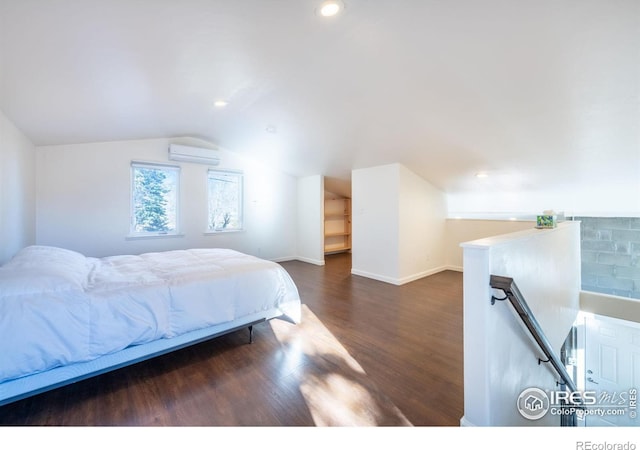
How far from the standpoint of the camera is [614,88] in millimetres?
2129

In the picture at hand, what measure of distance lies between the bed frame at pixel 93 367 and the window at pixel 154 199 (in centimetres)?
320

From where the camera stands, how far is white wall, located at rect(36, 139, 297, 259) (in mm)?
3812

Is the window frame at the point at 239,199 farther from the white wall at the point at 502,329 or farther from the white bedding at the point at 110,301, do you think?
the white wall at the point at 502,329

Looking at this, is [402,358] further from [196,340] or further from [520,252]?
[196,340]

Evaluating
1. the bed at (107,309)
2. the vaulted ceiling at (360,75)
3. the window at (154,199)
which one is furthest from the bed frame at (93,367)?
the window at (154,199)

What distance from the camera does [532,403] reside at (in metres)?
2.05

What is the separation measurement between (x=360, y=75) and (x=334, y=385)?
2573 millimetres

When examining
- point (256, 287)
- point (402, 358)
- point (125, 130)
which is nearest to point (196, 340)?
point (256, 287)

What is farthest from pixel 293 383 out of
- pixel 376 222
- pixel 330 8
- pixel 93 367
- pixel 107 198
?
pixel 107 198

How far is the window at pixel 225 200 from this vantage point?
5.43 metres

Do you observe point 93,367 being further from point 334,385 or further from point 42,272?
point 334,385

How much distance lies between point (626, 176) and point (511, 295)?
355 cm

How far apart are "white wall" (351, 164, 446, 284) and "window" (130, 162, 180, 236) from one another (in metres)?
3.43

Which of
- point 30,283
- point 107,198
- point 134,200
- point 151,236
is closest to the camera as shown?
point 30,283
